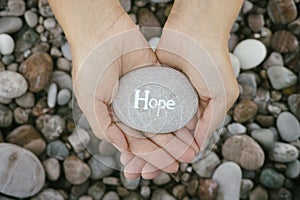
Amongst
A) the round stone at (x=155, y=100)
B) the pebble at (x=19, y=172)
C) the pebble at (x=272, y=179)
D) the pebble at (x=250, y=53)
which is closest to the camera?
the round stone at (x=155, y=100)

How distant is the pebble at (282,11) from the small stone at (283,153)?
17.8 inches

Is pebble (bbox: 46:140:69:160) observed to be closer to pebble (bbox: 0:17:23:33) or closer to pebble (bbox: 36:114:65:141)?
pebble (bbox: 36:114:65:141)

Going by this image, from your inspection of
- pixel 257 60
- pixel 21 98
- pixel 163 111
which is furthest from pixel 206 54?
pixel 21 98

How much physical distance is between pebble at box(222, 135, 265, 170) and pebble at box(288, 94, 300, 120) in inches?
7.6

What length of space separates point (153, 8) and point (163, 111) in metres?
0.61

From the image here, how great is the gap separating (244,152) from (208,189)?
17 cm

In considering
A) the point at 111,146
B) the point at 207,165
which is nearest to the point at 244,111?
the point at 207,165

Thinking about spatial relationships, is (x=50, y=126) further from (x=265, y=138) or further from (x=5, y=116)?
(x=265, y=138)

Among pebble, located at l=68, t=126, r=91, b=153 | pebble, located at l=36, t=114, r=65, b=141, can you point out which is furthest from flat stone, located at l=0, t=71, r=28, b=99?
pebble, located at l=68, t=126, r=91, b=153

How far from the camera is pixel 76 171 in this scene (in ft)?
5.21

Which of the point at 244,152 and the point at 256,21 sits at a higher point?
the point at 256,21

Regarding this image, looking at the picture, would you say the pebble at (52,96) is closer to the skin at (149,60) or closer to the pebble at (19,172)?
the pebble at (19,172)

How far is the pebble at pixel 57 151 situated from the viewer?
162cm

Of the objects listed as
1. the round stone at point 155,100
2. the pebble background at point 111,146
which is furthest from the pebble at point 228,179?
the round stone at point 155,100
